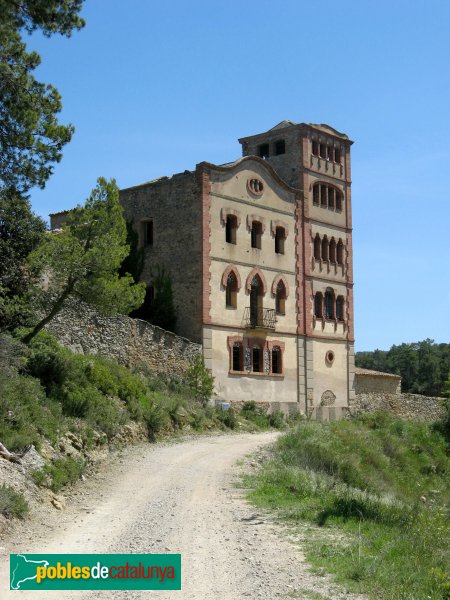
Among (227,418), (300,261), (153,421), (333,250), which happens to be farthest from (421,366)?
(153,421)

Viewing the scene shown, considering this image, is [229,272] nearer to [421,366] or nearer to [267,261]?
[267,261]

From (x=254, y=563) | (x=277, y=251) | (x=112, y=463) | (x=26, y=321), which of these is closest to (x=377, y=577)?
(x=254, y=563)

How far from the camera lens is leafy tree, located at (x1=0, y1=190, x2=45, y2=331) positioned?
21.9m

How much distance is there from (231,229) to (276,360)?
23.3 feet

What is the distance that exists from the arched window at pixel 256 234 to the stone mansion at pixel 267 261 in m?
A: 0.06

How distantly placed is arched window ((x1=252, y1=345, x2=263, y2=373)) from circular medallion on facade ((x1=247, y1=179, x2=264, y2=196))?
25.2 feet

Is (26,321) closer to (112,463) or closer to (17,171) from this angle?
(112,463)

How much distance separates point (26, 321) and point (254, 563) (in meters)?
14.0

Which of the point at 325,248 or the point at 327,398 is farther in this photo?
the point at 325,248

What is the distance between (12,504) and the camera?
12469mm

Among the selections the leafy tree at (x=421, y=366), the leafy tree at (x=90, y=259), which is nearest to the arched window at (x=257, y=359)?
the leafy tree at (x=90, y=259)

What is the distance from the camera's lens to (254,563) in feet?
33.6

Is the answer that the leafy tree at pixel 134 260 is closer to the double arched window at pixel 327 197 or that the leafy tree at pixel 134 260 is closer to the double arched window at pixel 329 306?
the double arched window at pixel 329 306

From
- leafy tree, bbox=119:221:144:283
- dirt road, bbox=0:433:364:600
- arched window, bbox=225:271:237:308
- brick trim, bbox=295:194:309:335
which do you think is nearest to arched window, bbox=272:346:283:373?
brick trim, bbox=295:194:309:335
